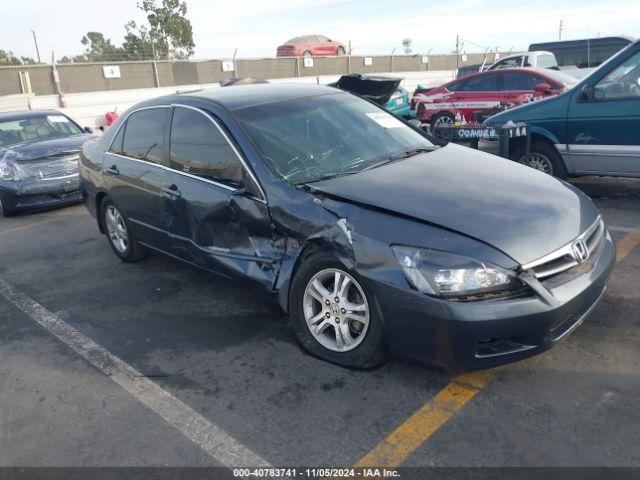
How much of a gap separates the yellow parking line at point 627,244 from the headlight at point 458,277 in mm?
2324

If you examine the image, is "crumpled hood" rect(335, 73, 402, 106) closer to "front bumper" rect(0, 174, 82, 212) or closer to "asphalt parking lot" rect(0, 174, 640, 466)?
"asphalt parking lot" rect(0, 174, 640, 466)

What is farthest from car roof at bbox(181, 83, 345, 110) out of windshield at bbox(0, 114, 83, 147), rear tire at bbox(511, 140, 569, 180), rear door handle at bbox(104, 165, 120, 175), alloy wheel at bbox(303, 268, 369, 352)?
windshield at bbox(0, 114, 83, 147)

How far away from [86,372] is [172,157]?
1704mm

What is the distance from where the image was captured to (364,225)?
3.01 m

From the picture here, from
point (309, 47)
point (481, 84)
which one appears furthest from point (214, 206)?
point (309, 47)

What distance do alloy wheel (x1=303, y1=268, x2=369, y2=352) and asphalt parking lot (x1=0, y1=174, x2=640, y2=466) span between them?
179 mm

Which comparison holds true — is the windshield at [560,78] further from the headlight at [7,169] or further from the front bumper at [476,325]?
the headlight at [7,169]

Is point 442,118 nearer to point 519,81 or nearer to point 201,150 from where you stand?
point 519,81

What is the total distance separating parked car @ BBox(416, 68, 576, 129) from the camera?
10617 mm

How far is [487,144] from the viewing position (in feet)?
22.9

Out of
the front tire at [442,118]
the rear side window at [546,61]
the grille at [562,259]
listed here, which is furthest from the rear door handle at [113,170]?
the rear side window at [546,61]

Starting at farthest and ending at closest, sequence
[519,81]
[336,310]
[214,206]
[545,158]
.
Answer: [519,81]
[545,158]
[214,206]
[336,310]

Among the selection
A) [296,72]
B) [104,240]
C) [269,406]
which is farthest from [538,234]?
[296,72]

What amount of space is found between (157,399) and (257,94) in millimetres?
2363
